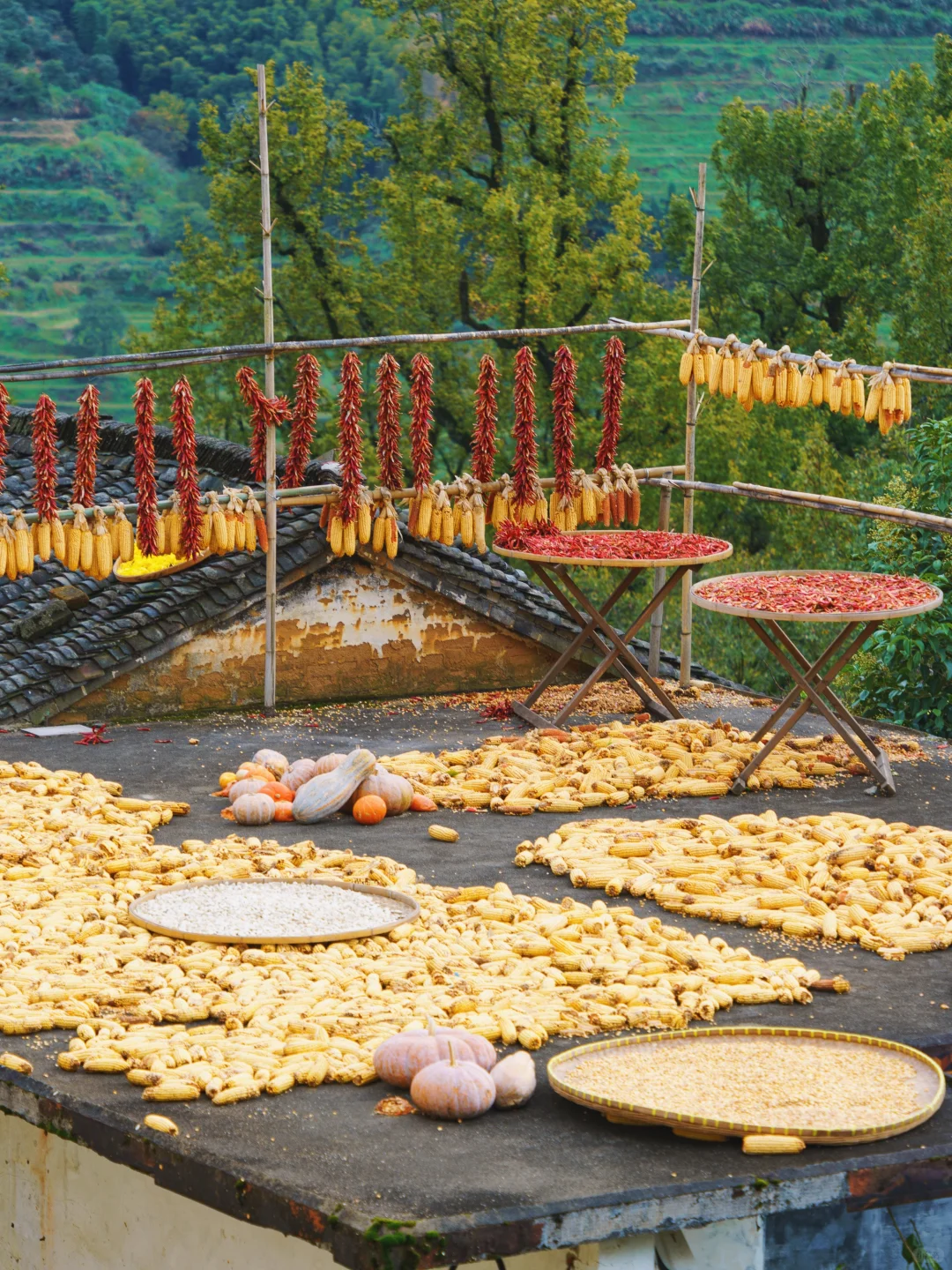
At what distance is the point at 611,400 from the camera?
11266 millimetres

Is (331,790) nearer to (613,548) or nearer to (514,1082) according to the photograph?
(613,548)

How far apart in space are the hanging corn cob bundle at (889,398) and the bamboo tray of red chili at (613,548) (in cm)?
109

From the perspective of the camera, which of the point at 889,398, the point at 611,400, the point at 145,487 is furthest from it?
the point at 611,400

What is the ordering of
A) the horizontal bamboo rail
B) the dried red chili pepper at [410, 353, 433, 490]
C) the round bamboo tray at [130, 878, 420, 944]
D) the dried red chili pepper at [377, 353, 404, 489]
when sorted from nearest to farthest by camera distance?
1. the round bamboo tray at [130, 878, 420, 944]
2. the horizontal bamboo rail
3. the dried red chili pepper at [377, 353, 404, 489]
4. the dried red chili pepper at [410, 353, 433, 490]

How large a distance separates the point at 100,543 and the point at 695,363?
363 cm

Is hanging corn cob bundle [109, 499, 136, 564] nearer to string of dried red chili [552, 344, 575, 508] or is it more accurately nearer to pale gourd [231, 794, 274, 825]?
pale gourd [231, 794, 274, 825]

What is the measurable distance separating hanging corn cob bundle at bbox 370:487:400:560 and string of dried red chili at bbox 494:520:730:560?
67 cm

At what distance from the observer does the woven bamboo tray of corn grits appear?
16.4 feet

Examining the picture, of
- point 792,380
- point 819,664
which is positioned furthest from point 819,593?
point 792,380

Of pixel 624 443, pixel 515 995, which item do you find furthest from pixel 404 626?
pixel 624 443

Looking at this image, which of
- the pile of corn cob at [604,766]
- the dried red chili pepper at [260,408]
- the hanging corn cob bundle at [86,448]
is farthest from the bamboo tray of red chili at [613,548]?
the hanging corn cob bundle at [86,448]

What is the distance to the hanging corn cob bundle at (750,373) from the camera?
10.3 metres

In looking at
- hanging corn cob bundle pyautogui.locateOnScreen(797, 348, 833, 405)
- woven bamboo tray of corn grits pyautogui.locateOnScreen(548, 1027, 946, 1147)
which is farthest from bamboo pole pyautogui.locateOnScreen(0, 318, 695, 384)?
woven bamboo tray of corn grits pyautogui.locateOnScreen(548, 1027, 946, 1147)

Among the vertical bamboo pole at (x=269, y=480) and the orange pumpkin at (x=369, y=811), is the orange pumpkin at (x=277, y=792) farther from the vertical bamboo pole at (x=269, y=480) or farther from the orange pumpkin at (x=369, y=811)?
the vertical bamboo pole at (x=269, y=480)
